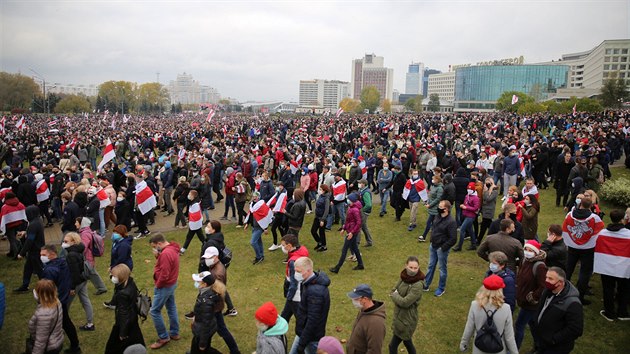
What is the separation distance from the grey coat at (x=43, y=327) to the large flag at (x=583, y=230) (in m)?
8.20

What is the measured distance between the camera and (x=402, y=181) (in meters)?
13.4

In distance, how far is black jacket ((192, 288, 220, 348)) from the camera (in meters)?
5.26

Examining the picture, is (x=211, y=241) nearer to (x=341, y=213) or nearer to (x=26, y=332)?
(x=26, y=332)

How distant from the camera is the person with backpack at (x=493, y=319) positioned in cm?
462

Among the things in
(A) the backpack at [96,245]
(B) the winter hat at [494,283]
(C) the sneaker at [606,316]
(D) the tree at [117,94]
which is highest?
(D) the tree at [117,94]

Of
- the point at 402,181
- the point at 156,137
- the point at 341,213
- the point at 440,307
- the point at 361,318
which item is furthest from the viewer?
the point at 156,137

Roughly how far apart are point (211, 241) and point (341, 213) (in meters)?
5.60

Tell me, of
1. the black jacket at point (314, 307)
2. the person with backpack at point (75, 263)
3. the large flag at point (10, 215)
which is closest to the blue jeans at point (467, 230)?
the black jacket at point (314, 307)

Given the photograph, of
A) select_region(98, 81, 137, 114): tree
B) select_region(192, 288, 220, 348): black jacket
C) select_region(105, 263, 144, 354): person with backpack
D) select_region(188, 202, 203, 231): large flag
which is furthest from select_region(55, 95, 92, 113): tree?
select_region(192, 288, 220, 348): black jacket

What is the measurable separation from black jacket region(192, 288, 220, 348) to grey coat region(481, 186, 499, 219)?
7.21 metres

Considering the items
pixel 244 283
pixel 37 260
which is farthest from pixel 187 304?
pixel 37 260

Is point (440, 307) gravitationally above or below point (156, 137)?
below

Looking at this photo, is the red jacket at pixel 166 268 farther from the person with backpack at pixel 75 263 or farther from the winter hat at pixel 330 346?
the winter hat at pixel 330 346

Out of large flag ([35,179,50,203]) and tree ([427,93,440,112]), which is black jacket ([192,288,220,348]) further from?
tree ([427,93,440,112])
